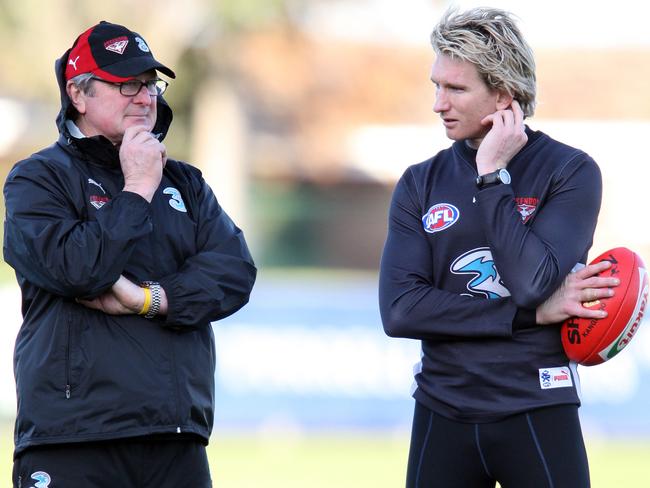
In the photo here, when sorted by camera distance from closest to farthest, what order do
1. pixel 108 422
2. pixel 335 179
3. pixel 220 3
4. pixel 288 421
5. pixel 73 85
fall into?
pixel 108 422 < pixel 73 85 < pixel 288 421 < pixel 220 3 < pixel 335 179

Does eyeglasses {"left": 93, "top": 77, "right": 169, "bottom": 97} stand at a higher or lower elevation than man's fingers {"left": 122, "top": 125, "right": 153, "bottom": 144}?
higher

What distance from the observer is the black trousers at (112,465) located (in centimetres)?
359

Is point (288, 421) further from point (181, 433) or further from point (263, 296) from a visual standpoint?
point (181, 433)

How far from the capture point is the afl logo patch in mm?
3777

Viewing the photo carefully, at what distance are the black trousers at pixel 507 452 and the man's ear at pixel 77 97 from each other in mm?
1502

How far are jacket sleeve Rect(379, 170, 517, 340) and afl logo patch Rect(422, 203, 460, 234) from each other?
41 millimetres

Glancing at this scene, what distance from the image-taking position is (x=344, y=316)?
33.6 feet

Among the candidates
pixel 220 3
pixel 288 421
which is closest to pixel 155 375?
pixel 288 421

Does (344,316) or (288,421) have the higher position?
(344,316)

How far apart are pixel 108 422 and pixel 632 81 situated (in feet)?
76.0

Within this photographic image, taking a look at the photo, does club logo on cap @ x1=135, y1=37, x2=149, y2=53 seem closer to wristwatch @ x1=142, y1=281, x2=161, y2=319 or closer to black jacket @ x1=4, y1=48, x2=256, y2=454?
black jacket @ x1=4, y1=48, x2=256, y2=454

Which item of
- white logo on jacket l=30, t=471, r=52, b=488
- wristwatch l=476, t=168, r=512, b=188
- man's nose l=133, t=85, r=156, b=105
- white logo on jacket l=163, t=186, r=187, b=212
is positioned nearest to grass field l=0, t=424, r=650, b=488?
white logo on jacket l=163, t=186, r=187, b=212

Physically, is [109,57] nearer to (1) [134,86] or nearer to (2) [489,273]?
(1) [134,86]

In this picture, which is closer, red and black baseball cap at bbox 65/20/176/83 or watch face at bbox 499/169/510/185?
watch face at bbox 499/169/510/185
